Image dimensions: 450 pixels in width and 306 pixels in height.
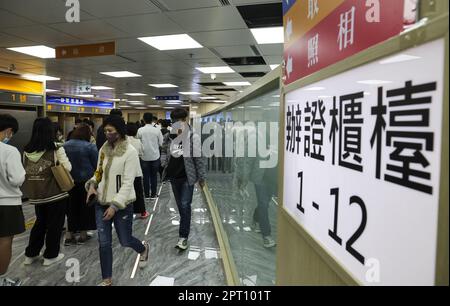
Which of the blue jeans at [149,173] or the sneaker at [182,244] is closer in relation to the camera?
the sneaker at [182,244]

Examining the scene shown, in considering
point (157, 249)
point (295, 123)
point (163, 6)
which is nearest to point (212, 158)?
point (157, 249)

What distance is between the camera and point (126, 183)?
248 centimetres

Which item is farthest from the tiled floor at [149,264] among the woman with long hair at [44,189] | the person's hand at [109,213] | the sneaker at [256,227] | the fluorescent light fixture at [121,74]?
the fluorescent light fixture at [121,74]

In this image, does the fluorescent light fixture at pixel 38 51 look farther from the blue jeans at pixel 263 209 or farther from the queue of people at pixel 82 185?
the blue jeans at pixel 263 209

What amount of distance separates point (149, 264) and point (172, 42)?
3.49 metres

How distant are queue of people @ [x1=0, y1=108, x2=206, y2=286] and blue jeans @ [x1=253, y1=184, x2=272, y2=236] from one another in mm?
1051

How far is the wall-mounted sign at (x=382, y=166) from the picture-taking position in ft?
1.53

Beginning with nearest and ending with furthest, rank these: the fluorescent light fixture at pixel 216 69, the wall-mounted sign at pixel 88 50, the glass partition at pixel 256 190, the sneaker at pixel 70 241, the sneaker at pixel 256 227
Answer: the glass partition at pixel 256 190 → the sneaker at pixel 256 227 → the sneaker at pixel 70 241 → the wall-mounted sign at pixel 88 50 → the fluorescent light fixture at pixel 216 69

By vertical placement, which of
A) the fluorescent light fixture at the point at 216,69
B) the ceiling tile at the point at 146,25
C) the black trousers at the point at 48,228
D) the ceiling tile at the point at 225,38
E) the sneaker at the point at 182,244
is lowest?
the sneaker at the point at 182,244

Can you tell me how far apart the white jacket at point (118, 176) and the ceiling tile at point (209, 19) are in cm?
210

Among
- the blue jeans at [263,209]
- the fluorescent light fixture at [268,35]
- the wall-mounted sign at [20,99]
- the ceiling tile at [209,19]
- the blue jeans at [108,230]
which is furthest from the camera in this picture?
the wall-mounted sign at [20,99]

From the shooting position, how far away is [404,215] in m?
0.51

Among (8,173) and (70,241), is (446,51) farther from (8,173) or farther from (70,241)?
(70,241)

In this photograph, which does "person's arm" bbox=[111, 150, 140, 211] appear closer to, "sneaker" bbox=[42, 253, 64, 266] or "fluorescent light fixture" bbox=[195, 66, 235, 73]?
"sneaker" bbox=[42, 253, 64, 266]
